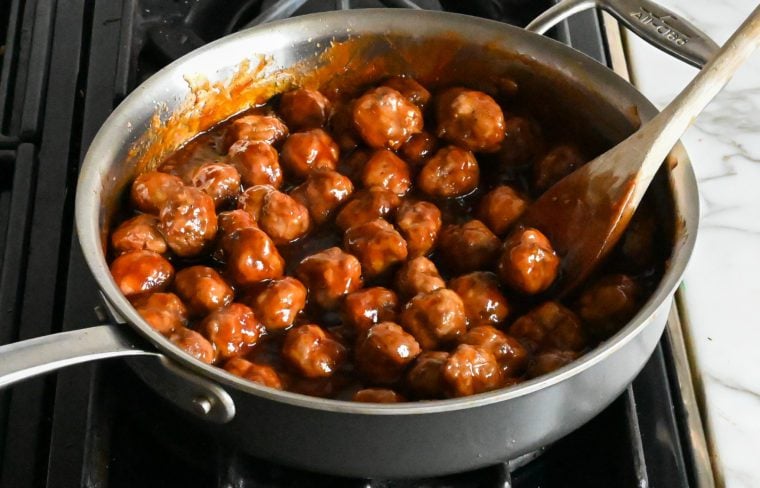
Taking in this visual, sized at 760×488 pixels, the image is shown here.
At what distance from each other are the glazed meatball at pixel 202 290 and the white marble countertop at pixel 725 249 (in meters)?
0.58

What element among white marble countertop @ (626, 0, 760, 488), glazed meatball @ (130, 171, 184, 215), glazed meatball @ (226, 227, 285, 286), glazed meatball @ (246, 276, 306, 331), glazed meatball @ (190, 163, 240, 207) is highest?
glazed meatball @ (130, 171, 184, 215)

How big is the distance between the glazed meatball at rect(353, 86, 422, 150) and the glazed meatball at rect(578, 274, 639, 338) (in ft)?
1.15

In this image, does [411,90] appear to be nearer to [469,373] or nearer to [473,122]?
[473,122]

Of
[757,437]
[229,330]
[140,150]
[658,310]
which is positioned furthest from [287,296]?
[757,437]

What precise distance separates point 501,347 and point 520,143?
0.38 metres

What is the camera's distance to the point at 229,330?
1.02 meters

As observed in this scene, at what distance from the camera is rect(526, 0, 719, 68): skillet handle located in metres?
1.14

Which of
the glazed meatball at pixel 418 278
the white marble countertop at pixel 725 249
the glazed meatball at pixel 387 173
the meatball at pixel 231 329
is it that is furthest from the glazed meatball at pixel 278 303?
the white marble countertop at pixel 725 249

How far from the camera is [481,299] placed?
1084 mm

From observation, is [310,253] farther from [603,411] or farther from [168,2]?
[168,2]

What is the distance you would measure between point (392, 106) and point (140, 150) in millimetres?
335

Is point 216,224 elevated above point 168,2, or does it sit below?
below

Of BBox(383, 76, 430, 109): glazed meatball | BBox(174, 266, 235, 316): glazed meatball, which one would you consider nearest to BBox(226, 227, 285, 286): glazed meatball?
BBox(174, 266, 235, 316): glazed meatball

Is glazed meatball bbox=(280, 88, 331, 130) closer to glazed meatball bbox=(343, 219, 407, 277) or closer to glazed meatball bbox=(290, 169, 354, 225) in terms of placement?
glazed meatball bbox=(290, 169, 354, 225)
